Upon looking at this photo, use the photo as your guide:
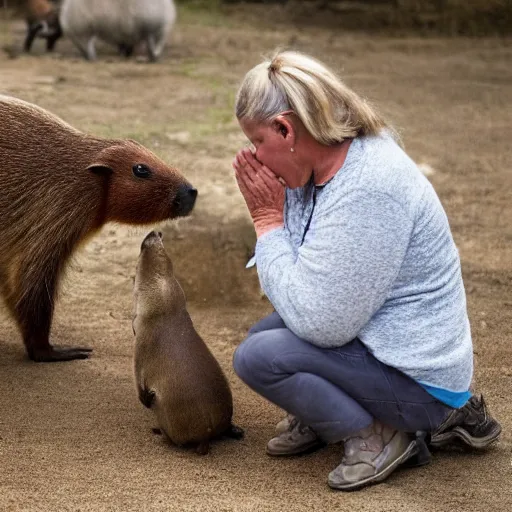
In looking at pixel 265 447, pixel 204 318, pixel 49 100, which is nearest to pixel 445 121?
pixel 49 100

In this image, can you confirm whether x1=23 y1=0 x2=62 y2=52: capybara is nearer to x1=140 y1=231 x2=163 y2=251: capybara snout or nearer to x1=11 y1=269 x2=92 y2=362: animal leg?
x1=11 y1=269 x2=92 y2=362: animal leg

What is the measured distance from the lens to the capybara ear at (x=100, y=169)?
179 inches

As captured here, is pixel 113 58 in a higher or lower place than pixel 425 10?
lower

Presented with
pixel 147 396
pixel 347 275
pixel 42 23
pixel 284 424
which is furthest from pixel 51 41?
pixel 347 275

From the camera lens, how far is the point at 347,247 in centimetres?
332

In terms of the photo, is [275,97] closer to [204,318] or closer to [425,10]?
[204,318]

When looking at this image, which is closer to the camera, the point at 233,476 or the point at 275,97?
the point at 275,97

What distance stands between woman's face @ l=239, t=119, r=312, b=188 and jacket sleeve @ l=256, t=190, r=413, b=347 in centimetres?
17

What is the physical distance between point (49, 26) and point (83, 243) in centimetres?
793

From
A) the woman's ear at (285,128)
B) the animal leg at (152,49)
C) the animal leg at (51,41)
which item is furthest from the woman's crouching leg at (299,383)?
the animal leg at (51,41)

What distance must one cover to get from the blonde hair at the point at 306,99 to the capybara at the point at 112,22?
27.9 feet

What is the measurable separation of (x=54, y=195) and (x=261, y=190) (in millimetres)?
1373

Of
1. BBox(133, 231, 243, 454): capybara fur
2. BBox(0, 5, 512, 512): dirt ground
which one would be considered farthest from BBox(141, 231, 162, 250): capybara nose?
BBox(0, 5, 512, 512): dirt ground

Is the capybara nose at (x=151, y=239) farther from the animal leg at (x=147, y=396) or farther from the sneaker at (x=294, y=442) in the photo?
the sneaker at (x=294, y=442)
